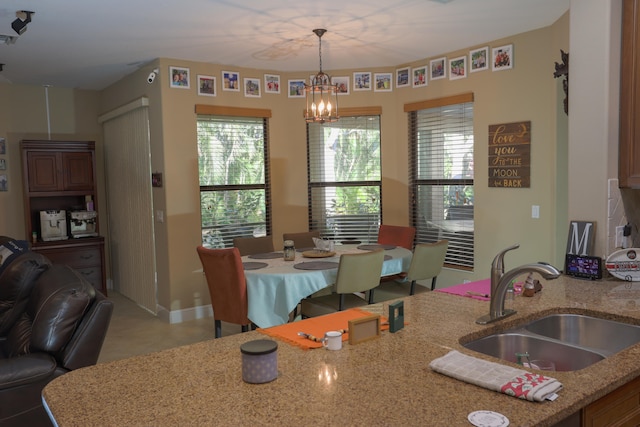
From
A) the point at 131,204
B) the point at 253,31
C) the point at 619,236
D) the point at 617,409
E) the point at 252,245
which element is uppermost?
the point at 253,31

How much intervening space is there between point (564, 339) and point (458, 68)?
3.61 metres

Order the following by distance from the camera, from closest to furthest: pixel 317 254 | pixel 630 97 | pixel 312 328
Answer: pixel 312 328
pixel 630 97
pixel 317 254

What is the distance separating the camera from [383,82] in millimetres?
5961

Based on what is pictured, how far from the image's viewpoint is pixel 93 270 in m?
6.40

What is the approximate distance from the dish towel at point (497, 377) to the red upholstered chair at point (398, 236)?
3.59 metres

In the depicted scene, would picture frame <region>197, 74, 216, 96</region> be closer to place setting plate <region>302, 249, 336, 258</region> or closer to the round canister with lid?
place setting plate <region>302, 249, 336, 258</region>

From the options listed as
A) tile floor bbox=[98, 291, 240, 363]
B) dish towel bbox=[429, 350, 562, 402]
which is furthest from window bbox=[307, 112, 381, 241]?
dish towel bbox=[429, 350, 562, 402]

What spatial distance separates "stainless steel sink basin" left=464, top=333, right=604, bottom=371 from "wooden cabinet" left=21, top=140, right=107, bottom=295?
547 cm

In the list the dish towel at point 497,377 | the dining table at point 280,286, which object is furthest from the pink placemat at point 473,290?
the dining table at point 280,286

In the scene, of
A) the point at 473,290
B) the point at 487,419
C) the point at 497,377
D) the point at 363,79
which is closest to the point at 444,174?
the point at 363,79

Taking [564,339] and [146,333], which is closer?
[564,339]

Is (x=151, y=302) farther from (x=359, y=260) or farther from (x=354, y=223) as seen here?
(x=359, y=260)

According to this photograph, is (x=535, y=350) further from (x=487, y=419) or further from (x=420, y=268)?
(x=420, y=268)

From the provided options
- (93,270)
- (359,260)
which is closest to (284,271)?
(359,260)
